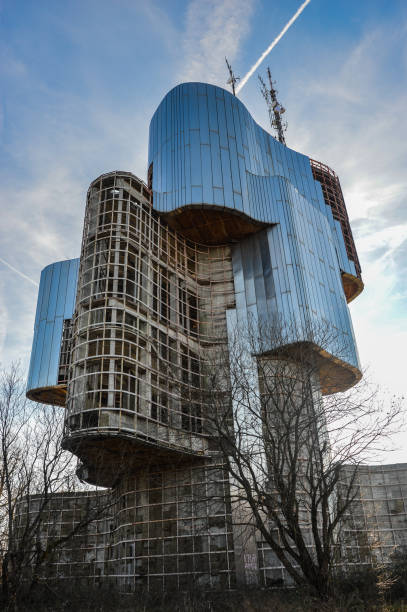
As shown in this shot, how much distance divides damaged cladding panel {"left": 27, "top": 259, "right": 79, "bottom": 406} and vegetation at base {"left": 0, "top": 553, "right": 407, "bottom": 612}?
20.5 metres

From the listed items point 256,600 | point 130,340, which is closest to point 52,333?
point 130,340

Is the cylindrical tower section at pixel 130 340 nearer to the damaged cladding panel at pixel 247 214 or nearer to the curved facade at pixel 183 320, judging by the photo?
the curved facade at pixel 183 320

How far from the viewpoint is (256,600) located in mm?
16719

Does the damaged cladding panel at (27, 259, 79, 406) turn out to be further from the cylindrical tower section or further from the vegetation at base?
the vegetation at base

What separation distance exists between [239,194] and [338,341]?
39.9 feet

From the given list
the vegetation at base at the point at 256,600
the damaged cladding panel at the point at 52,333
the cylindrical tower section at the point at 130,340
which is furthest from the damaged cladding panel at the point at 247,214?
the vegetation at base at the point at 256,600

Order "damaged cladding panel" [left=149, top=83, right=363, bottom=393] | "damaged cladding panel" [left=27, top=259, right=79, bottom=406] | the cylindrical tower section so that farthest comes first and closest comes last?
"damaged cladding panel" [left=27, top=259, right=79, bottom=406] < "damaged cladding panel" [left=149, top=83, right=363, bottom=393] < the cylindrical tower section

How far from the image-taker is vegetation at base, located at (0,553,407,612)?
13.1 m

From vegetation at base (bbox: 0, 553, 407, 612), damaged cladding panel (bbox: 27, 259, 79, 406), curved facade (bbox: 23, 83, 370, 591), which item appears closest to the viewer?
vegetation at base (bbox: 0, 553, 407, 612)

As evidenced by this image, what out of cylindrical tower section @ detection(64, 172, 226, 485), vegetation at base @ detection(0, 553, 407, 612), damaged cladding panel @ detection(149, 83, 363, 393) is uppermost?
damaged cladding panel @ detection(149, 83, 363, 393)

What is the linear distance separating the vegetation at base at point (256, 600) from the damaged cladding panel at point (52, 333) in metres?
20.5

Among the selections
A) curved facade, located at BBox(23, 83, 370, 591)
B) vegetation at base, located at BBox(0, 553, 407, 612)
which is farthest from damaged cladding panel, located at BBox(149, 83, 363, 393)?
vegetation at base, located at BBox(0, 553, 407, 612)

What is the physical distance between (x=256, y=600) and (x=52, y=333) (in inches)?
1197

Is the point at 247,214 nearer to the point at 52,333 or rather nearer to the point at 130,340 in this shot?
the point at 130,340
